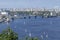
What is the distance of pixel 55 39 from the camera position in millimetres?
12492

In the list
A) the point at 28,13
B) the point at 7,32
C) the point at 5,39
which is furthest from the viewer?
the point at 28,13

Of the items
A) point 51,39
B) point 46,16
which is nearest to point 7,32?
point 51,39

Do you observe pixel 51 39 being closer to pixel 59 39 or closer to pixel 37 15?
pixel 59 39

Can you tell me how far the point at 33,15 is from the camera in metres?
39.1

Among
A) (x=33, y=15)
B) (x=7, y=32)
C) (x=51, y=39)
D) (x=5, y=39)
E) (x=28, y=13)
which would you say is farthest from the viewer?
(x=28, y=13)

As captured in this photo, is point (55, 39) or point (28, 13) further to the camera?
point (28, 13)

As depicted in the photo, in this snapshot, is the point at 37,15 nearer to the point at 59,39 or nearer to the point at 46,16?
the point at 46,16

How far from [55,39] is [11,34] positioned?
8.22 metres

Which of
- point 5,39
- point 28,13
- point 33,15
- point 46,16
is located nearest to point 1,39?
point 5,39

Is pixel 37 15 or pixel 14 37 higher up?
pixel 14 37

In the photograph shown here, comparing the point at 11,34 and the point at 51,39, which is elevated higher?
the point at 11,34

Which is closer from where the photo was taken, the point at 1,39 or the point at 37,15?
the point at 1,39

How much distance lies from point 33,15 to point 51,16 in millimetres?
3097

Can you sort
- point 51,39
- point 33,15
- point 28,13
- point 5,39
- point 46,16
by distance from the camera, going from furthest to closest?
point 28,13, point 33,15, point 46,16, point 51,39, point 5,39
